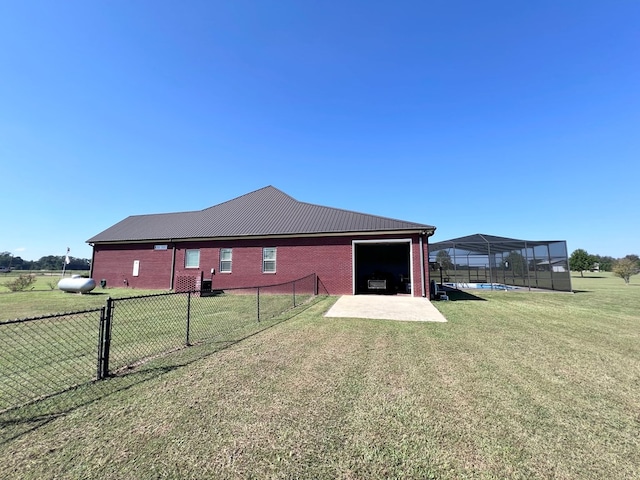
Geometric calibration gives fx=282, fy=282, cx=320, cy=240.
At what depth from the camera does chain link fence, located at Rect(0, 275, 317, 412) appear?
3.89 meters

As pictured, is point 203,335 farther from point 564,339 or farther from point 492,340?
point 564,339

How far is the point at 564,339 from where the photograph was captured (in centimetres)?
638

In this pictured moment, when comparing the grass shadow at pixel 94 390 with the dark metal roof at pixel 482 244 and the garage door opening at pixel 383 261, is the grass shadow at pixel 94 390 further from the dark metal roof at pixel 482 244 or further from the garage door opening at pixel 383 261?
the dark metal roof at pixel 482 244

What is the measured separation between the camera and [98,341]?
15.6 ft

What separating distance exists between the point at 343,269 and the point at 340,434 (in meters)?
12.0

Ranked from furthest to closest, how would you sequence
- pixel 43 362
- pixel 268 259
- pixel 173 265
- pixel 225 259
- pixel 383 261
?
pixel 383 261, pixel 173 265, pixel 225 259, pixel 268 259, pixel 43 362

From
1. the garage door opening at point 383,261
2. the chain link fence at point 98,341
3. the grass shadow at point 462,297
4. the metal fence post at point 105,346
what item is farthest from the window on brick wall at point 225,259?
the metal fence post at point 105,346

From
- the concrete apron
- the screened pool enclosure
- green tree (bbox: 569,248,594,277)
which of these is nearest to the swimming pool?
the screened pool enclosure

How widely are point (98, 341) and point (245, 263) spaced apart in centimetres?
1150

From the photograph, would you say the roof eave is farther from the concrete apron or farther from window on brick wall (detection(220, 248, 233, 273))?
the concrete apron

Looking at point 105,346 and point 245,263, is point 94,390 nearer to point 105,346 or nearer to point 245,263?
point 105,346

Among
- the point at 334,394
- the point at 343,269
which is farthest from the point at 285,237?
the point at 334,394

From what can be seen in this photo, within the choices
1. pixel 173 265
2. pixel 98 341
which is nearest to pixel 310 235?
pixel 173 265

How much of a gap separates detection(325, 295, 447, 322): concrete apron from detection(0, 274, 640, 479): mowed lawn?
10.3ft
